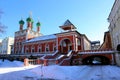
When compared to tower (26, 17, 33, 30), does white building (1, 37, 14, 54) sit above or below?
below

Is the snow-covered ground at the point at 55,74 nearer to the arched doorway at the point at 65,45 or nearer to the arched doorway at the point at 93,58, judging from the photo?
the arched doorway at the point at 93,58

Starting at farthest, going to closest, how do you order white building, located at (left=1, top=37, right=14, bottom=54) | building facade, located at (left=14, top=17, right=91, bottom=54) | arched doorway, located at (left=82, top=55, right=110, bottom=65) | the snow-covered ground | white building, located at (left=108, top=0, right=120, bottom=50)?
white building, located at (left=1, top=37, right=14, bottom=54) < building facade, located at (left=14, top=17, right=91, bottom=54) < arched doorway, located at (left=82, top=55, right=110, bottom=65) < white building, located at (left=108, top=0, right=120, bottom=50) < the snow-covered ground

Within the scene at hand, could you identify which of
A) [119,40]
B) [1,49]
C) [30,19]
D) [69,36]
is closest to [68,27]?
[69,36]

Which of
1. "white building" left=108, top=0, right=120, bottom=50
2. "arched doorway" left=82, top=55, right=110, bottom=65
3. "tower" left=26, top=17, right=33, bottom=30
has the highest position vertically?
"tower" left=26, top=17, right=33, bottom=30

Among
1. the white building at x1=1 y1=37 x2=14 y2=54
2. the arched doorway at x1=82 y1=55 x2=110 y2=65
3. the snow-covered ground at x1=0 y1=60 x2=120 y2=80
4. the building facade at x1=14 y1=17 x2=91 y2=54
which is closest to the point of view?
the snow-covered ground at x1=0 y1=60 x2=120 y2=80

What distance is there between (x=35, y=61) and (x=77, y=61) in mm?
8249

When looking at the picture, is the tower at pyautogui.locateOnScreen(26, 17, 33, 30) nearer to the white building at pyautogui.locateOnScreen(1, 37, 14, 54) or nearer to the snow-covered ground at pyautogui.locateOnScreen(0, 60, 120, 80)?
the snow-covered ground at pyautogui.locateOnScreen(0, 60, 120, 80)

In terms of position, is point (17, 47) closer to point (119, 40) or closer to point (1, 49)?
point (119, 40)

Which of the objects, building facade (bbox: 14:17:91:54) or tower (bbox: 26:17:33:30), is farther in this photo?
tower (bbox: 26:17:33:30)

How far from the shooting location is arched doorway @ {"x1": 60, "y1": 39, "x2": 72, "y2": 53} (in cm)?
3325

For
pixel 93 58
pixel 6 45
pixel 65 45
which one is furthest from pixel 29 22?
pixel 6 45

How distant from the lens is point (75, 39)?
30984mm

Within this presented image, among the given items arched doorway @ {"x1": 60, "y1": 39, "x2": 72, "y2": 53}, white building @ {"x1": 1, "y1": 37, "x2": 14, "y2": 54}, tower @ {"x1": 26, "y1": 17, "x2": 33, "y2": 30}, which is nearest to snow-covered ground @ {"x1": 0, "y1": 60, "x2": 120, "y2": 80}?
arched doorway @ {"x1": 60, "y1": 39, "x2": 72, "y2": 53}

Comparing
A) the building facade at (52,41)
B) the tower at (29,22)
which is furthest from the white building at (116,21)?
the tower at (29,22)
